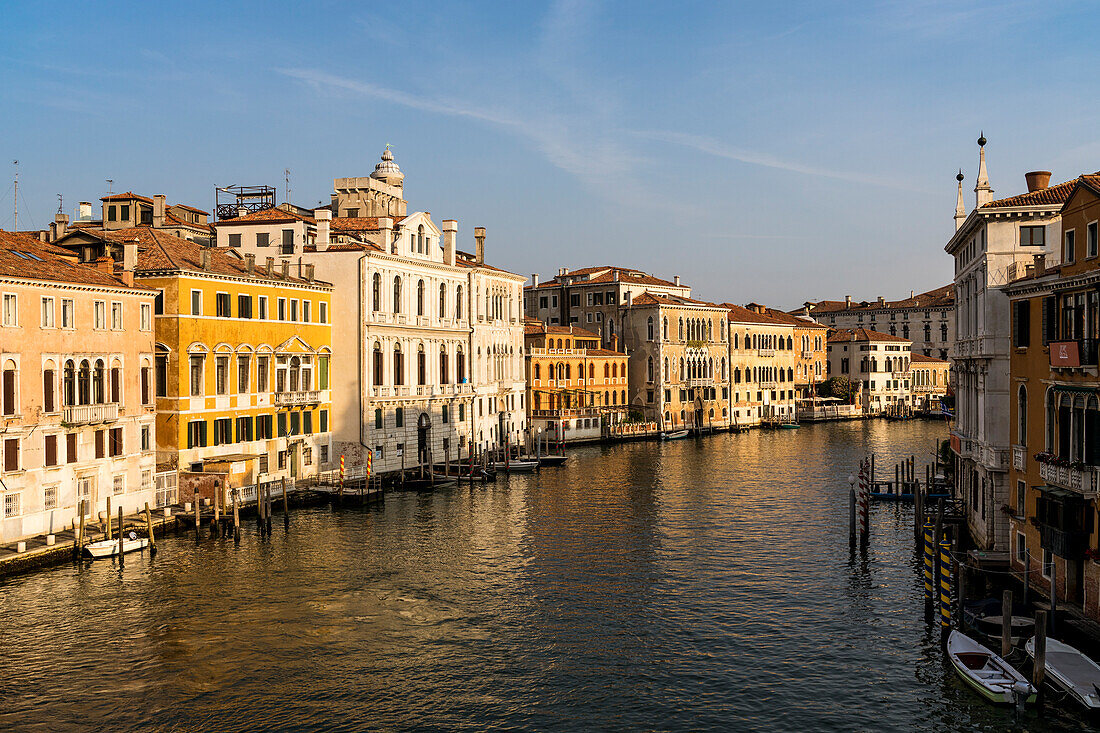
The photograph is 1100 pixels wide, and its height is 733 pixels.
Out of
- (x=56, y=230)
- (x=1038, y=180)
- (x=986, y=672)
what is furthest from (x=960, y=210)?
(x=56, y=230)

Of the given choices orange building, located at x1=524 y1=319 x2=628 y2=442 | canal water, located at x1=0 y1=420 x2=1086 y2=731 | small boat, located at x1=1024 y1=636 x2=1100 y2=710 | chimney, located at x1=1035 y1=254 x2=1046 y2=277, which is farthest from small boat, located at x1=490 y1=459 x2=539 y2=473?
small boat, located at x1=1024 y1=636 x2=1100 y2=710

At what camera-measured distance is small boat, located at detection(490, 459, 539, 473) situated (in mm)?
53938

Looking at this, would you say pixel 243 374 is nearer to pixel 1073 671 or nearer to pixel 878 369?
pixel 1073 671

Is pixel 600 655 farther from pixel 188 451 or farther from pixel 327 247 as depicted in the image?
pixel 327 247

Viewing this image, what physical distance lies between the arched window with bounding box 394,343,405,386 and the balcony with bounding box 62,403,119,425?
18749 mm

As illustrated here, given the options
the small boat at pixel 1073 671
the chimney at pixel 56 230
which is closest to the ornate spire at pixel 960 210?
the small boat at pixel 1073 671

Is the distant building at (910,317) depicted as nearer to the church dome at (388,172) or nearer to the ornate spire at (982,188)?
the church dome at (388,172)

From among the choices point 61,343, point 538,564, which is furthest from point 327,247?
point 538,564

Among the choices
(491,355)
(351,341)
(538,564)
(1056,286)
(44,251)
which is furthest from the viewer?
(491,355)

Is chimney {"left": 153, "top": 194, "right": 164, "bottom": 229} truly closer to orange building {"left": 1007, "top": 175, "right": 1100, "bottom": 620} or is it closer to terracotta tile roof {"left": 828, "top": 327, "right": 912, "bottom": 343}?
orange building {"left": 1007, "top": 175, "right": 1100, "bottom": 620}

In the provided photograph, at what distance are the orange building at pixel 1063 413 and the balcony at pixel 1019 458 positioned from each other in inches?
1.0

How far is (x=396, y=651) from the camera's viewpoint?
2258cm

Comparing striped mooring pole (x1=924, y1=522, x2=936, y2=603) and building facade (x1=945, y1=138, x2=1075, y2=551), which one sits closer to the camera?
striped mooring pole (x1=924, y1=522, x2=936, y2=603)

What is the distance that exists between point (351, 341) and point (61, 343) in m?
17.5
